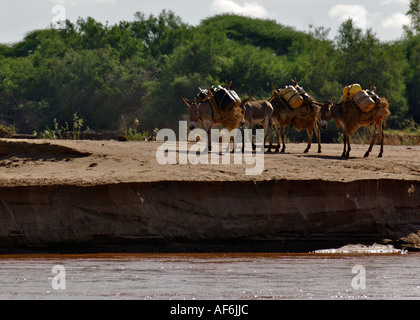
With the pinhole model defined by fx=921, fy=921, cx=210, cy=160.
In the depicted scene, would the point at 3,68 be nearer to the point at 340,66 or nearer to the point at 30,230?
the point at 340,66

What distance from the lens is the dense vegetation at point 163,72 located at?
37.2 m

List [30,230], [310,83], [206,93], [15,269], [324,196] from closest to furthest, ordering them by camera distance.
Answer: [15,269] → [30,230] → [324,196] → [206,93] → [310,83]

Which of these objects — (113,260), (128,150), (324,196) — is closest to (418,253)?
(324,196)

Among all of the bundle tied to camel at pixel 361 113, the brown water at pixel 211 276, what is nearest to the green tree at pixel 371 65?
the bundle tied to camel at pixel 361 113

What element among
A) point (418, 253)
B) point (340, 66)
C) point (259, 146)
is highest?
point (340, 66)

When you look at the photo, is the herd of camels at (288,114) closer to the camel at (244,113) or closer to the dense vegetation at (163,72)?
the camel at (244,113)

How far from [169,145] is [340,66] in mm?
19409

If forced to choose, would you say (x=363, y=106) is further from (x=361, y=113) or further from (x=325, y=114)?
(x=325, y=114)

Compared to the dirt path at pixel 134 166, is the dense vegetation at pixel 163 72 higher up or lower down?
higher up

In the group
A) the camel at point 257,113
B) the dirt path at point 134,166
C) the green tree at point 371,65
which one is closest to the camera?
the dirt path at point 134,166

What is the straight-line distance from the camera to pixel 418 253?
15.0 m

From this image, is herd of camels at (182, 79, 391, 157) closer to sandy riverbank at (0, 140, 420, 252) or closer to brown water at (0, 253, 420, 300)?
sandy riverbank at (0, 140, 420, 252)

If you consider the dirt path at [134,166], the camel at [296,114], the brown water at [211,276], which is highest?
the camel at [296,114]

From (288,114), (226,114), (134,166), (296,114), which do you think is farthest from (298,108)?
A: (134,166)
